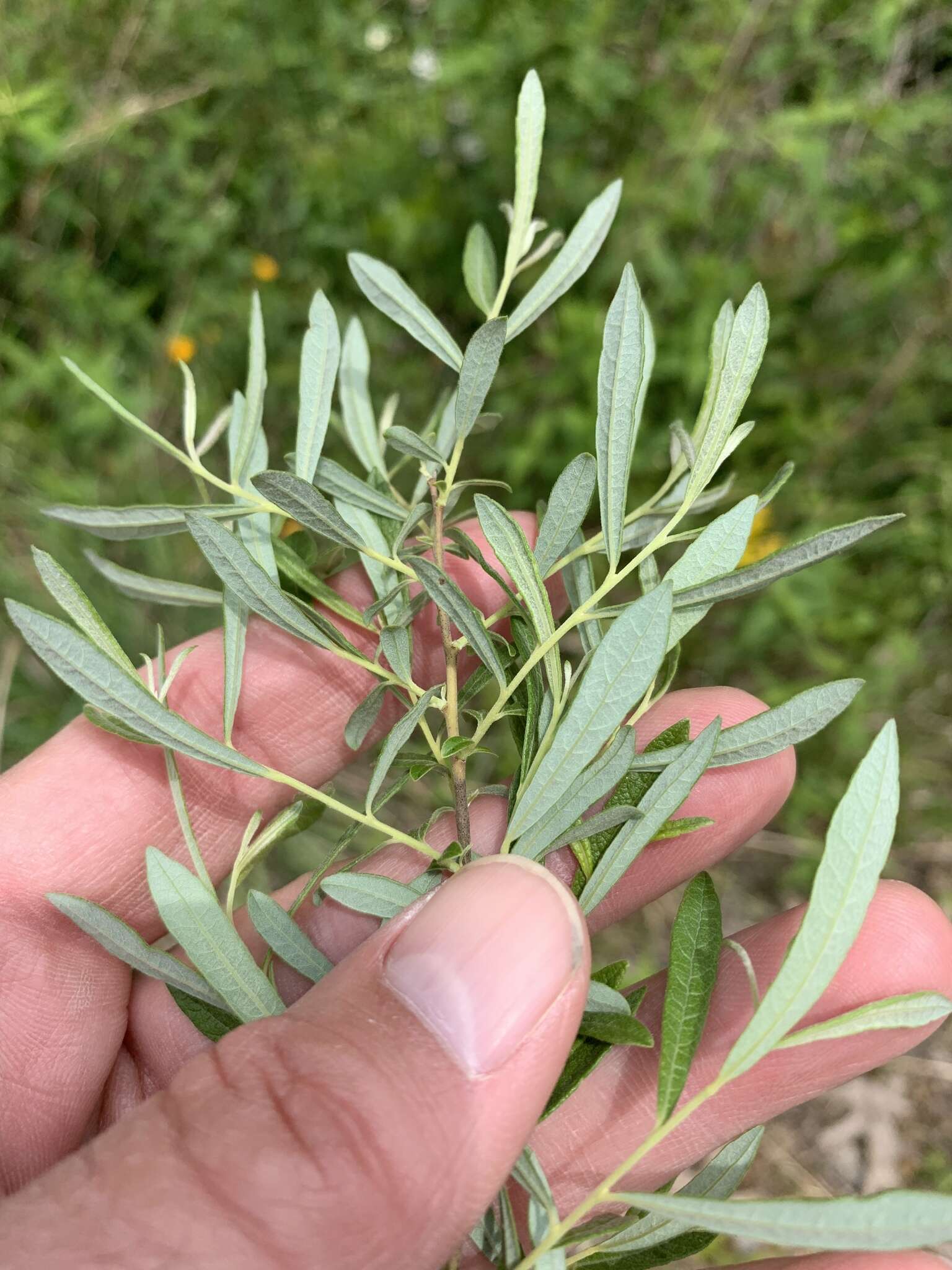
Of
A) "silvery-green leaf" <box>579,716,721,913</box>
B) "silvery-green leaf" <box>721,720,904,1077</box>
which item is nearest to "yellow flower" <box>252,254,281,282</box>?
"silvery-green leaf" <box>579,716,721,913</box>

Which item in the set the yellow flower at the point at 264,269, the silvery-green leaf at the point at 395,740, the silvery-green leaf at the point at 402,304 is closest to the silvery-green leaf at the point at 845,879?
the silvery-green leaf at the point at 395,740

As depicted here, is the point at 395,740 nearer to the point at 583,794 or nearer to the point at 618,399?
the point at 583,794

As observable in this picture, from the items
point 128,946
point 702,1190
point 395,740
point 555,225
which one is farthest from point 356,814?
point 555,225

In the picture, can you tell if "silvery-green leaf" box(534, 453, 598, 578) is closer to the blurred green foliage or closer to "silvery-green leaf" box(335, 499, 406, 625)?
"silvery-green leaf" box(335, 499, 406, 625)

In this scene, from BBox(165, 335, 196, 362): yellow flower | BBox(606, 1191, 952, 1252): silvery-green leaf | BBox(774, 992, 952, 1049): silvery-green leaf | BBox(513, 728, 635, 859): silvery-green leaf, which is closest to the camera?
BBox(606, 1191, 952, 1252): silvery-green leaf

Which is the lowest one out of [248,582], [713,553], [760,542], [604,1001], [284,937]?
[760,542]

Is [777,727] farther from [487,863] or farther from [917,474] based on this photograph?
[917,474]
